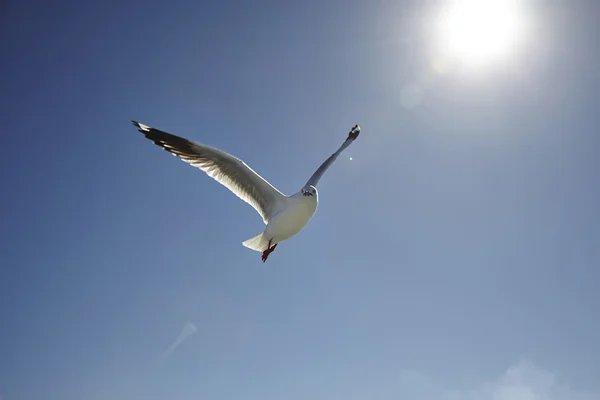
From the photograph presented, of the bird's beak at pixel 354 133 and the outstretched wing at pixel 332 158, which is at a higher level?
the bird's beak at pixel 354 133

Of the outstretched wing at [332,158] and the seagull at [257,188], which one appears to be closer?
the seagull at [257,188]

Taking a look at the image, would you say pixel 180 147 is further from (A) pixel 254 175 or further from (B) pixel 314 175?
(B) pixel 314 175

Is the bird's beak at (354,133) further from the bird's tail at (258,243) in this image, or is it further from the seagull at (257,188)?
the bird's tail at (258,243)

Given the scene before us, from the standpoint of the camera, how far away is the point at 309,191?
8.27 m

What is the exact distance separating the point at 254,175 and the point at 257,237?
4.37 ft

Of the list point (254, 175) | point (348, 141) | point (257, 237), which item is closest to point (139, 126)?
point (254, 175)

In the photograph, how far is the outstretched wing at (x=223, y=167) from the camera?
8.81 metres

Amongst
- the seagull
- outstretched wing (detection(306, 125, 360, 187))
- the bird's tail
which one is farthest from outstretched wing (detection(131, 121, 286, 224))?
outstretched wing (detection(306, 125, 360, 187))

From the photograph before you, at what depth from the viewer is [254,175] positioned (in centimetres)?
888

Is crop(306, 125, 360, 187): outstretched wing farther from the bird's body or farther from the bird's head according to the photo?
the bird's body

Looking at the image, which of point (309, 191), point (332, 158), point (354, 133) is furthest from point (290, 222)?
point (354, 133)

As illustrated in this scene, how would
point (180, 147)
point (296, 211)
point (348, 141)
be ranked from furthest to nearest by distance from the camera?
1. point (348, 141)
2. point (180, 147)
3. point (296, 211)

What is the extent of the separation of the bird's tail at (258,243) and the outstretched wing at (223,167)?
0.32 m

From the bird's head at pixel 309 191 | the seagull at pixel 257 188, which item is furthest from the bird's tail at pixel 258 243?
the bird's head at pixel 309 191
